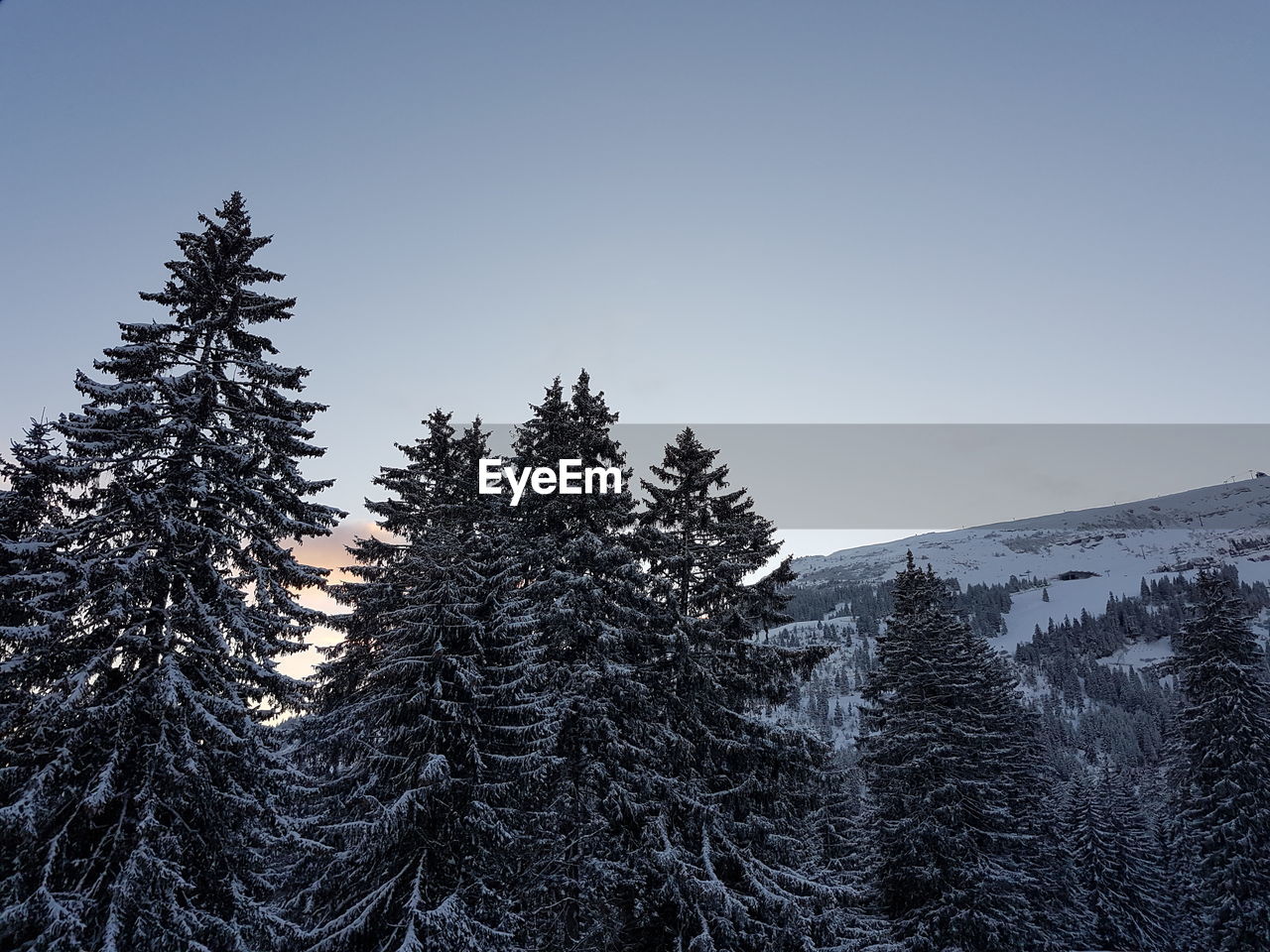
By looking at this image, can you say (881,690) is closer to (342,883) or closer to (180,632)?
(342,883)

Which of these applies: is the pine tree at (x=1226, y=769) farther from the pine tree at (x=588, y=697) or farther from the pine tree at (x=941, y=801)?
the pine tree at (x=588, y=697)

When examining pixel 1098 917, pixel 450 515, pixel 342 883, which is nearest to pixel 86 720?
pixel 342 883

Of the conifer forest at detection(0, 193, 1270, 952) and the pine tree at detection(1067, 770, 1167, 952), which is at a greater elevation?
the conifer forest at detection(0, 193, 1270, 952)

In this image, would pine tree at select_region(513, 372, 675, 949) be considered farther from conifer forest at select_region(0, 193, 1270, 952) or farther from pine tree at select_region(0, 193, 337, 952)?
pine tree at select_region(0, 193, 337, 952)

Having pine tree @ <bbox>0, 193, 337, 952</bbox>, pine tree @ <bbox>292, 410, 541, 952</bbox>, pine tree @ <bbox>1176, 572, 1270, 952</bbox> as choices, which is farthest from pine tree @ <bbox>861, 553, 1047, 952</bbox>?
pine tree @ <bbox>0, 193, 337, 952</bbox>

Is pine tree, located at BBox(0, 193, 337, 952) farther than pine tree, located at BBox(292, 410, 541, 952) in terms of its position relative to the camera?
No

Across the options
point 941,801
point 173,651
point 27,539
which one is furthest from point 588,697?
point 941,801
